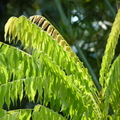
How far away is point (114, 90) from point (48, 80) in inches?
31.7

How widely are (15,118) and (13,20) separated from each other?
95cm

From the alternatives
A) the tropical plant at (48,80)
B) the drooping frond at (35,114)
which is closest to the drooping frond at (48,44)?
the tropical plant at (48,80)

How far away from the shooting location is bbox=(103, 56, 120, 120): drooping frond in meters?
3.60

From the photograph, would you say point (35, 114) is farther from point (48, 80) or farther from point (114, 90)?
point (114, 90)

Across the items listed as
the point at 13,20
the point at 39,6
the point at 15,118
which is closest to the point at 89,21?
the point at 39,6

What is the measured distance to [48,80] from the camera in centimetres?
338

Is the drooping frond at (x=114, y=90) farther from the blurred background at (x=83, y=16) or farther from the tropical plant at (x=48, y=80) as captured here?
the blurred background at (x=83, y=16)

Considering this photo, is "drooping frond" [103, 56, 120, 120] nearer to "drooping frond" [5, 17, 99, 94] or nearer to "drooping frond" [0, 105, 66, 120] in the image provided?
"drooping frond" [5, 17, 99, 94]

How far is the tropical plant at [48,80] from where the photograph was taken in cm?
330

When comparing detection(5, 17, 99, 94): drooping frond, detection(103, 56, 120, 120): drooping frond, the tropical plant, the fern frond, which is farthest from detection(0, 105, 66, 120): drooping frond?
detection(103, 56, 120, 120): drooping frond

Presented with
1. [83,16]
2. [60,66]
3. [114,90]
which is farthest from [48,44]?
[83,16]

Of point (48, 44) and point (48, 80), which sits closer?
point (48, 80)

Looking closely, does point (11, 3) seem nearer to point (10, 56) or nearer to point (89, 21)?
point (89, 21)

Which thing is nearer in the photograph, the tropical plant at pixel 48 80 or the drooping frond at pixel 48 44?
the tropical plant at pixel 48 80
